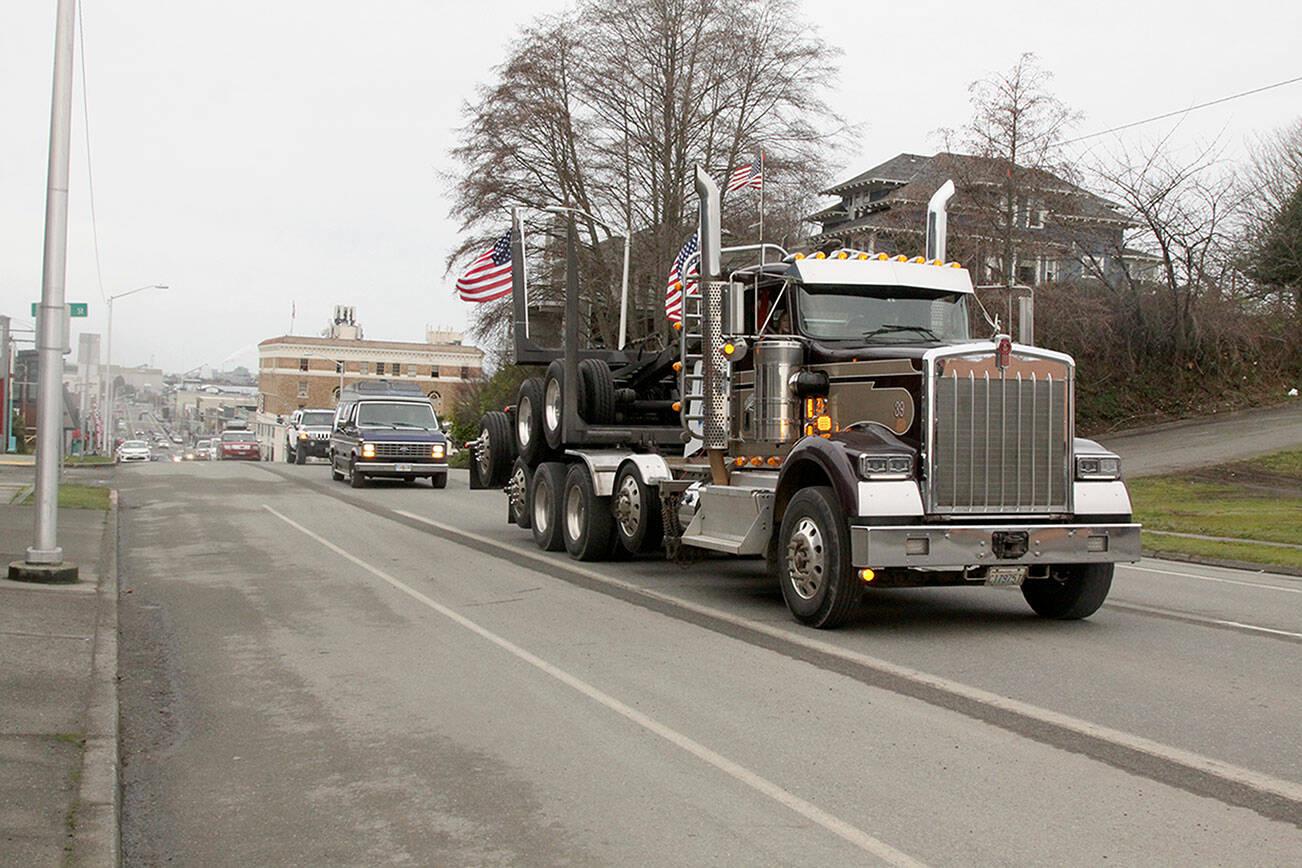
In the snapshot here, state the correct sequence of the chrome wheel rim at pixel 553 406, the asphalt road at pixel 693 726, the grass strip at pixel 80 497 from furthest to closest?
the grass strip at pixel 80 497 → the chrome wheel rim at pixel 553 406 → the asphalt road at pixel 693 726

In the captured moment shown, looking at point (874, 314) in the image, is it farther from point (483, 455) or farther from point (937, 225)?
point (483, 455)

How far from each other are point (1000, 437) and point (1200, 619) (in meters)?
2.63

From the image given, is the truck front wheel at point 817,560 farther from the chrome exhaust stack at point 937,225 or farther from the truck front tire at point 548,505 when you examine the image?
the truck front tire at point 548,505

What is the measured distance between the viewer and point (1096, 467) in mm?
9859

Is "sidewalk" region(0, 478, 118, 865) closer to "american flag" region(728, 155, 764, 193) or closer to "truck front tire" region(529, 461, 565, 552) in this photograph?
"truck front tire" region(529, 461, 565, 552)

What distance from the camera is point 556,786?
18.8ft

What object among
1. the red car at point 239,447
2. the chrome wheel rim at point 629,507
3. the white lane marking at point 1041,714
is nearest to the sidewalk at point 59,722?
the white lane marking at point 1041,714

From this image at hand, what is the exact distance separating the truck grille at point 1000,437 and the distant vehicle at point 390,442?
64.6ft

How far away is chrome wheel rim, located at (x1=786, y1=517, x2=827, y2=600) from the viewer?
9617 millimetres

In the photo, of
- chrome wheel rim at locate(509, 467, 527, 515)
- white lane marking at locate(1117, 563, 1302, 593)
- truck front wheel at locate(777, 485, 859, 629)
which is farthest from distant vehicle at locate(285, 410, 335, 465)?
truck front wheel at locate(777, 485, 859, 629)

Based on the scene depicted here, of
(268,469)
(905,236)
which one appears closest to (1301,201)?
(905,236)

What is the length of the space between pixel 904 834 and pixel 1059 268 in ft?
106

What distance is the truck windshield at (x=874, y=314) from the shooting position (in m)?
10.9

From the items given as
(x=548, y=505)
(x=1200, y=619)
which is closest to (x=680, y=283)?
(x=548, y=505)
